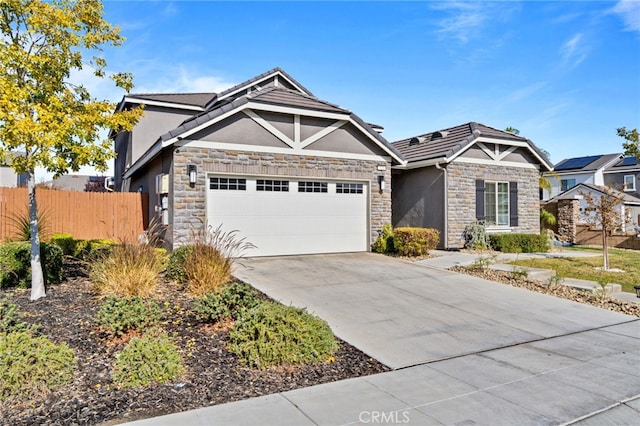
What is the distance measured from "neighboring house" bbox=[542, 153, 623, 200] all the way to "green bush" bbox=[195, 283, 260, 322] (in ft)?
107

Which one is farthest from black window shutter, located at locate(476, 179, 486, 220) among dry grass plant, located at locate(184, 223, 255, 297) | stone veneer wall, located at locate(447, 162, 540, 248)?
dry grass plant, located at locate(184, 223, 255, 297)

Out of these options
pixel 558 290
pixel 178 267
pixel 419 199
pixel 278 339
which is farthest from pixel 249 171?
pixel 558 290

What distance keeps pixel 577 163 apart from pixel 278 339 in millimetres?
39447

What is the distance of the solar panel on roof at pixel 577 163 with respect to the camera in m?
34.7

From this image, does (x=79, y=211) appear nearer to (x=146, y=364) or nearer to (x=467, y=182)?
(x=146, y=364)

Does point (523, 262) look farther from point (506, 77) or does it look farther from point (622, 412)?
point (622, 412)

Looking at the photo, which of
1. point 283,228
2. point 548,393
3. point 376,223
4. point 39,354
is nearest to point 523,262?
point 376,223

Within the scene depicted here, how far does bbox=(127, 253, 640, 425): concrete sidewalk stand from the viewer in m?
3.27

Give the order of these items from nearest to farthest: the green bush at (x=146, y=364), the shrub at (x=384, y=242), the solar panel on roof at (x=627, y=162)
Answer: the green bush at (x=146, y=364) < the shrub at (x=384, y=242) < the solar panel on roof at (x=627, y=162)

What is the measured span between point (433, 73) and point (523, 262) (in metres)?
6.20

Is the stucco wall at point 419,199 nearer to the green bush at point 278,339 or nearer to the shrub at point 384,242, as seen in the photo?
the shrub at point 384,242

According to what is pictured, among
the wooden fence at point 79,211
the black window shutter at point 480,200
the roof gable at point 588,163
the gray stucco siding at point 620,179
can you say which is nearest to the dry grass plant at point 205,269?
the wooden fence at point 79,211

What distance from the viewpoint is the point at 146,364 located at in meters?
3.80

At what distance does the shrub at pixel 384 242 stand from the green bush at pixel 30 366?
31.8 feet
